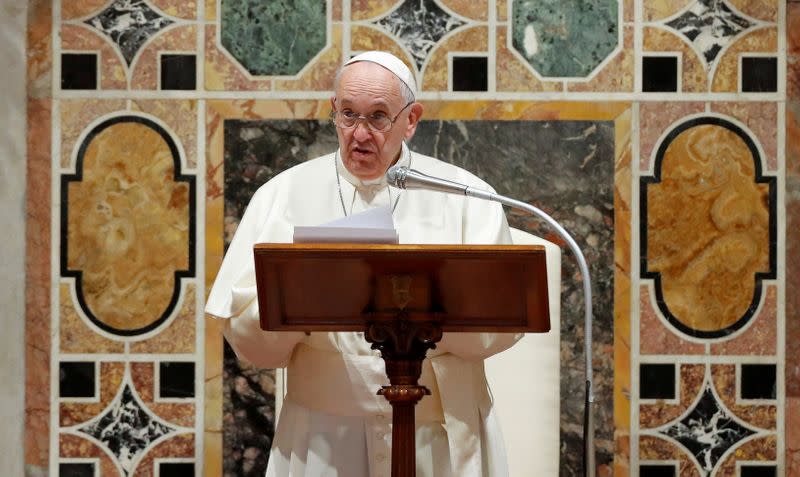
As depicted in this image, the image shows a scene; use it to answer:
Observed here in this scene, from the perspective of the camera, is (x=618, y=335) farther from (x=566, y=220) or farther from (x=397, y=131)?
(x=397, y=131)

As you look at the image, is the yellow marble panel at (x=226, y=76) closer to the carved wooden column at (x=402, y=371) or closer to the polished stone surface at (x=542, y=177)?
the polished stone surface at (x=542, y=177)

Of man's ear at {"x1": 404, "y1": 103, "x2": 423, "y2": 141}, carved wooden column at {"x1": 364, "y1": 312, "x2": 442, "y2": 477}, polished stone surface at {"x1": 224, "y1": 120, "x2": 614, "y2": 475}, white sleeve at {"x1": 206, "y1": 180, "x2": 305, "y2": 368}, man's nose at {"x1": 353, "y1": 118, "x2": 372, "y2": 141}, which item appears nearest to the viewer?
carved wooden column at {"x1": 364, "y1": 312, "x2": 442, "y2": 477}

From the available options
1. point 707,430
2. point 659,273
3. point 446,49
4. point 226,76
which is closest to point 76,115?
point 226,76

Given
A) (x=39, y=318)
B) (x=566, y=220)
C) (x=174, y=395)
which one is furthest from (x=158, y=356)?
(x=566, y=220)

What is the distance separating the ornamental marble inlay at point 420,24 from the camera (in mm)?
5406

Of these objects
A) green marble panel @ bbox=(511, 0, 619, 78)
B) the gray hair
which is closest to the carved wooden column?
the gray hair

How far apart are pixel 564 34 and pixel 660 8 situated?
394 millimetres

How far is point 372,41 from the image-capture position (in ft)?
17.7

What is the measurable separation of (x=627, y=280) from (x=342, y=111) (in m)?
1.86

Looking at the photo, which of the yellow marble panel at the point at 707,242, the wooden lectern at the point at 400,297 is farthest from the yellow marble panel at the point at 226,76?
the wooden lectern at the point at 400,297

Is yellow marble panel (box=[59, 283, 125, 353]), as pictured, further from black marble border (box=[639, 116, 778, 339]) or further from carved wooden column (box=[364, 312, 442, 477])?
carved wooden column (box=[364, 312, 442, 477])

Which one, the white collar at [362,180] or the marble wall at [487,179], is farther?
the marble wall at [487,179]

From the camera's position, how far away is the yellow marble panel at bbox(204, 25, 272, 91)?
17.7 feet

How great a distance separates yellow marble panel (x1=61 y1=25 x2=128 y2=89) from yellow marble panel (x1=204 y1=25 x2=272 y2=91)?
1.08 feet
